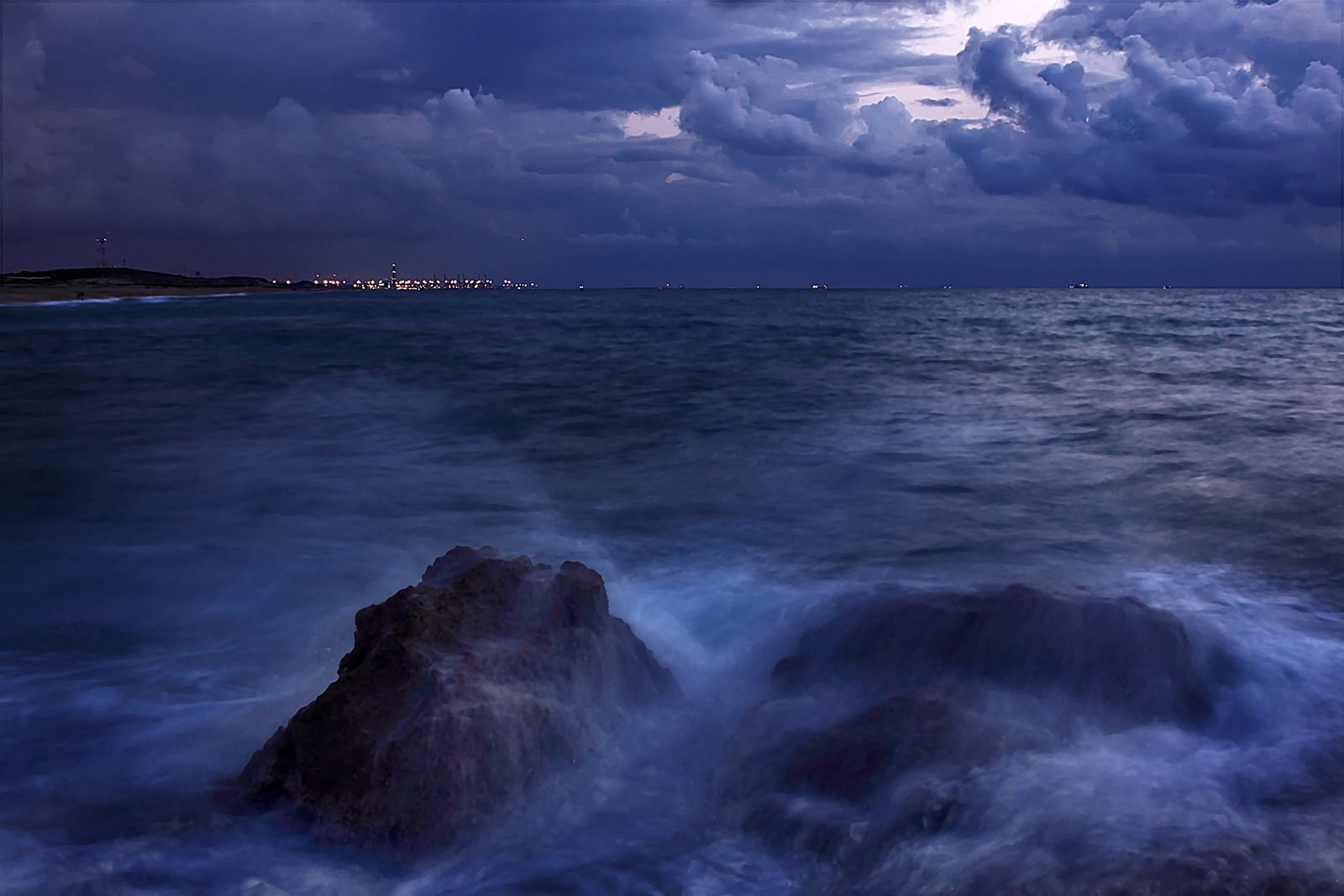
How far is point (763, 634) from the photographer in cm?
620

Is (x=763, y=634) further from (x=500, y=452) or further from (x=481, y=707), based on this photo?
(x=500, y=452)

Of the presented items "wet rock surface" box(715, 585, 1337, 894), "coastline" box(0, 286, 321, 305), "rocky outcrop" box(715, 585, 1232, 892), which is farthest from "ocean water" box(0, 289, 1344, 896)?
"coastline" box(0, 286, 321, 305)

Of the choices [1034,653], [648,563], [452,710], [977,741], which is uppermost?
[452,710]

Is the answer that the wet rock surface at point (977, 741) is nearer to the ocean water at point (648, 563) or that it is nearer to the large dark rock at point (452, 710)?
the ocean water at point (648, 563)

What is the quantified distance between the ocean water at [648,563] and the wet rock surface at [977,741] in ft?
0.15

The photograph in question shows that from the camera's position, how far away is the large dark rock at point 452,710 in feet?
12.2

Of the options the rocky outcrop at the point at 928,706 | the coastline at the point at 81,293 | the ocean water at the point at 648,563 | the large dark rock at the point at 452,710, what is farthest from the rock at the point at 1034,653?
the coastline at the point at 81,293

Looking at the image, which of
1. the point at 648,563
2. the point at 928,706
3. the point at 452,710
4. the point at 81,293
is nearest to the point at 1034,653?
the point at 928,706

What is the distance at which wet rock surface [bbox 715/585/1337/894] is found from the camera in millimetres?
3309

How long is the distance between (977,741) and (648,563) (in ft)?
13.8

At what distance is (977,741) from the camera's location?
13.3 feet

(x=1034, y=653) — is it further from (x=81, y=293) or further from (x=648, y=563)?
(x=81, y=293)

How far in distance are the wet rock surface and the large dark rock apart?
94 cm

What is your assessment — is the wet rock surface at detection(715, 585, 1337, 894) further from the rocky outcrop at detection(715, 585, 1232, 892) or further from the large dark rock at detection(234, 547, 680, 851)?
the large dark rock at detection(234, 547, 680, 851)
